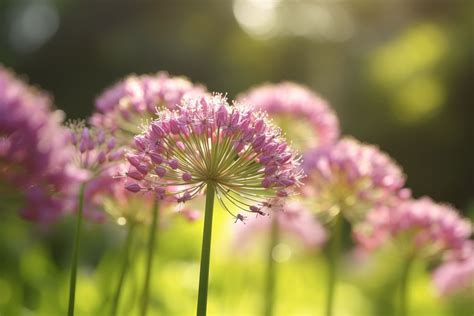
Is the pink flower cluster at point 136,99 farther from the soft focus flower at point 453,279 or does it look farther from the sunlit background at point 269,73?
the soft focus flower at point 453,279

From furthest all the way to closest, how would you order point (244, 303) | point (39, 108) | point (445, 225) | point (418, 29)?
point (418, 29)
point (244, 303)
point (445, 225)
point (39, 108)

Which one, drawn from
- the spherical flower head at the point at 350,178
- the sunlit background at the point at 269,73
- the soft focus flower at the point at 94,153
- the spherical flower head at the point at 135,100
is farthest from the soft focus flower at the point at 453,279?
the soft focus flower at the point at 94,153

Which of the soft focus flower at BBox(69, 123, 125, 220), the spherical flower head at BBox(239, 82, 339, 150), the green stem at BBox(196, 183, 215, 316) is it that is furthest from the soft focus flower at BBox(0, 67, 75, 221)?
the spherical flower head at BBox(239, 82, 339, 150)

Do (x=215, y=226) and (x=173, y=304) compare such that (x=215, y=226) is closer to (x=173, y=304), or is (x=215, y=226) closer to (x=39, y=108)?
(x=173, y=304)

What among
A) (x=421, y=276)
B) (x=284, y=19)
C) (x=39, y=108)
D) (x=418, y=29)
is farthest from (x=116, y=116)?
(x=284, y=19)

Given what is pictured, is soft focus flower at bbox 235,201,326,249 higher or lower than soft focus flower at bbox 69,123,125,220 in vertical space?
higher

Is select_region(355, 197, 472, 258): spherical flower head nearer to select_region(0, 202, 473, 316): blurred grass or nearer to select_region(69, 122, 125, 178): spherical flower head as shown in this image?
select_region(0, 202, 473, 316): blurred grass

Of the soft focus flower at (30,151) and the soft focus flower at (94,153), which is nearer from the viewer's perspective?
the soft focus flower at (30,151)
